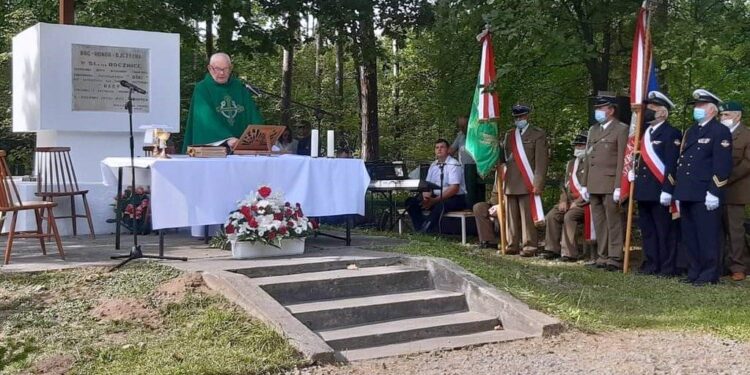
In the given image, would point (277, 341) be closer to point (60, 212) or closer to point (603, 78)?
point (60, 212)

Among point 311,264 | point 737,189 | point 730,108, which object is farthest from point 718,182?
point 311,264

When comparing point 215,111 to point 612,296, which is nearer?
point 612,296

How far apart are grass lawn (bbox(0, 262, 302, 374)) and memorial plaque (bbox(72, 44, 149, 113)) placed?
384 cm

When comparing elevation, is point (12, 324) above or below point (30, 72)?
below

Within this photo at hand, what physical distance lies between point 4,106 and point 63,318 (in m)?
19.7

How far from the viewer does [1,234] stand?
8.62 metres

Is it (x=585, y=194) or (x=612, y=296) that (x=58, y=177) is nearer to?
(x=585, y=194)

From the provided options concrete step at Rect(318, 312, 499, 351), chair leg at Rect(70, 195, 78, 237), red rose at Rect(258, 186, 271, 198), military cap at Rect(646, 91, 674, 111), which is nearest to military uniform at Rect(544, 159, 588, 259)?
military cap at Rect(646, 91, 674, 111)

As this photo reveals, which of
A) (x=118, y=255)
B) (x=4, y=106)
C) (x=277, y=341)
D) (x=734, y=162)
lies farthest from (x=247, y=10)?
(x=4, y=106)

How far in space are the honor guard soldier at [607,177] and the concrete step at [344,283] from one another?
9.26ft

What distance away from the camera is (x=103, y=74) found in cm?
926

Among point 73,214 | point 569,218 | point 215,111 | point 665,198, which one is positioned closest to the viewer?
point 665,198

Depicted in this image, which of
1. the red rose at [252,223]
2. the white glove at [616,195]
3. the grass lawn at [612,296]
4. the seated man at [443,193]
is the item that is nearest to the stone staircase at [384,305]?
the grass lawn at [612,296]

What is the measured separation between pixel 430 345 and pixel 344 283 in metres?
1.01
